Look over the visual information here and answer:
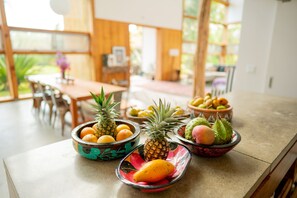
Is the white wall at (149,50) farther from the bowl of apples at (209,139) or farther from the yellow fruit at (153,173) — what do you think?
the yellow fruit at (153,173)

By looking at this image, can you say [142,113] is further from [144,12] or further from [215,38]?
[215,38]

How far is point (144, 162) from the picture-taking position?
2.79 ft

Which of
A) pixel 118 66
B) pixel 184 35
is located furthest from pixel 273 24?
pixel 184 35

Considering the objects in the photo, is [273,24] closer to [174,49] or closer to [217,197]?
[217,197]

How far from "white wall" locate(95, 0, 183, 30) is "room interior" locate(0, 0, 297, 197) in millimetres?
29

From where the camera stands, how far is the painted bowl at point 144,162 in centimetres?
67

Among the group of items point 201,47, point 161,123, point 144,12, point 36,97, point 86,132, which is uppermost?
point 144,12

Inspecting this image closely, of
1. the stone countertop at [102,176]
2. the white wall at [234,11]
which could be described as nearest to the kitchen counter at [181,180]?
the stone countertop at [102,176]

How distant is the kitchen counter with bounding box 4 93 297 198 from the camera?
730mm

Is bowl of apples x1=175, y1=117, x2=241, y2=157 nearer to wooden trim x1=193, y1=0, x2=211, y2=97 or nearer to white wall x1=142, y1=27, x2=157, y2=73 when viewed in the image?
wooden trim x1=193, y1=0, x2=211, y2=97

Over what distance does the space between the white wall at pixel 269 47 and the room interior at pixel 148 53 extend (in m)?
0.01

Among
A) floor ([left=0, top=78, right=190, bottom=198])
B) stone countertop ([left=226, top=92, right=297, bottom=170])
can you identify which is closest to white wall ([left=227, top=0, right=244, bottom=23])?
floor ([left=0, top=78, right=190, bottom=198])

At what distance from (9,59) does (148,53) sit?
Answer: 6464mm

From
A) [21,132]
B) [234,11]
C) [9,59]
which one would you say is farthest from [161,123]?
[234,11]
